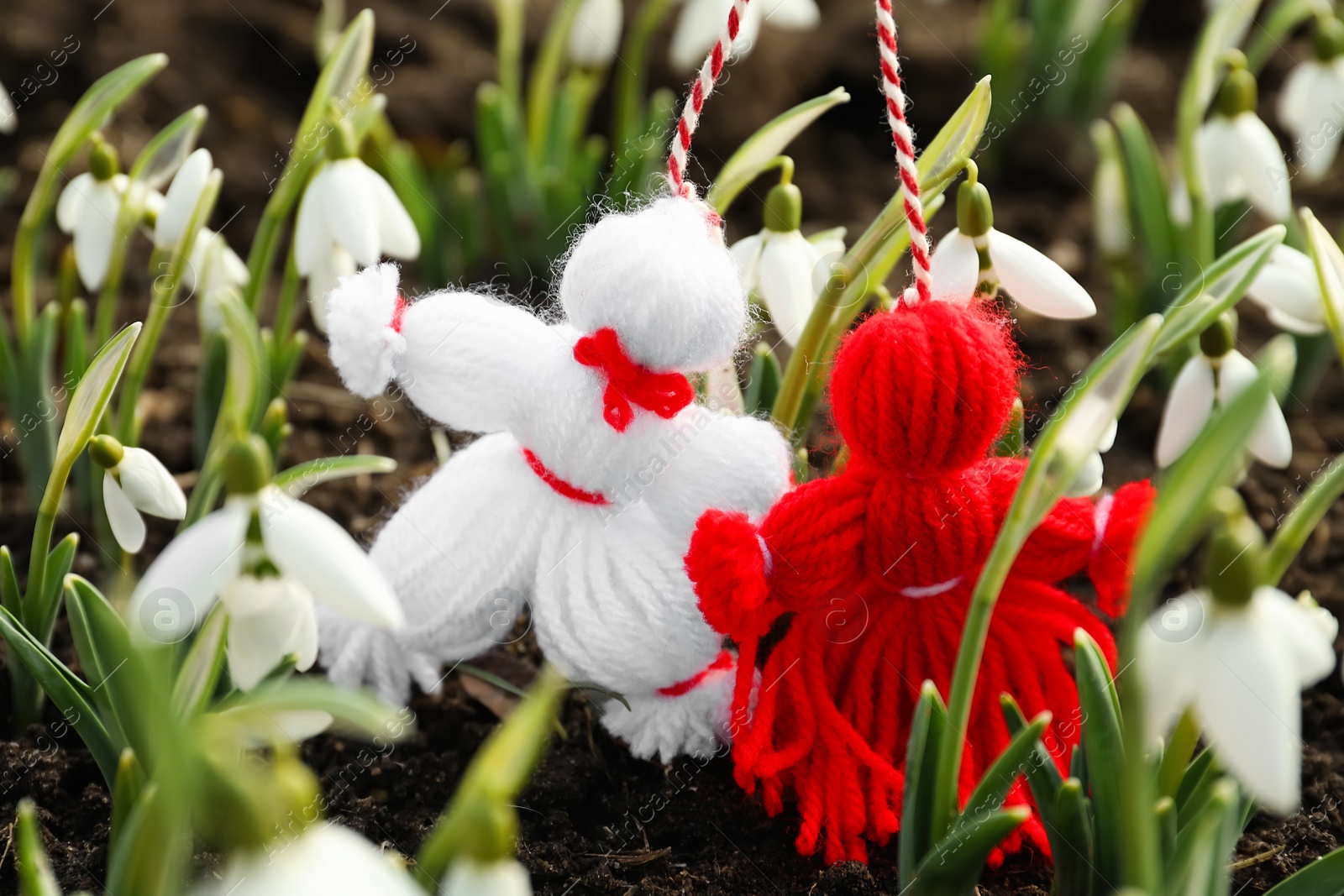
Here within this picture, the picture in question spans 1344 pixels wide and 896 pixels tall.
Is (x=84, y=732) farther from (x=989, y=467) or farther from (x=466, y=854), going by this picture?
(x=989, y=467)

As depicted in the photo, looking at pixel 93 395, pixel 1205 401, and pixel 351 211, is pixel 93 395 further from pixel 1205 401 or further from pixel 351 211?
pixel 1205 401

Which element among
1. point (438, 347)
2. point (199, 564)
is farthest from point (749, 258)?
point (199, 564)

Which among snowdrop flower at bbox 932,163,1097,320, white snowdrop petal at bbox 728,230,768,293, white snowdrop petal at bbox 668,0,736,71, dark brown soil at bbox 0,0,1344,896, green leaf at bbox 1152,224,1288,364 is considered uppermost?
white snowdrop petal at bbox 668,0,736,71

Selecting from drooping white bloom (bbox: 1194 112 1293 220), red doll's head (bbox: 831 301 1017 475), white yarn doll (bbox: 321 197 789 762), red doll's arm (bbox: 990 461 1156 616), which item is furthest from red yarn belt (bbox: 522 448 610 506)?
drooping white bloom (bbox: 1194 112 1293 220)

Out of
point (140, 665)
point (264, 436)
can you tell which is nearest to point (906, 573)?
point (140, 665)

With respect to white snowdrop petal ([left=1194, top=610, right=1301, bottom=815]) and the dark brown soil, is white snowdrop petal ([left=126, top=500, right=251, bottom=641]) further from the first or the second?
white snowdrop petal ([left=1194, top=610, right=1301, bottom=815])
